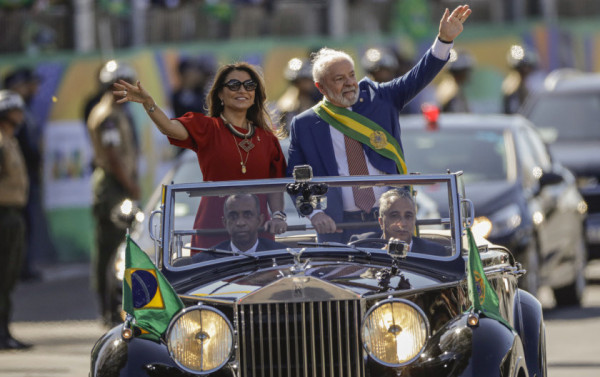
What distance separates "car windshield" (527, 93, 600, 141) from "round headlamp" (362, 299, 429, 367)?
9735 millimetres

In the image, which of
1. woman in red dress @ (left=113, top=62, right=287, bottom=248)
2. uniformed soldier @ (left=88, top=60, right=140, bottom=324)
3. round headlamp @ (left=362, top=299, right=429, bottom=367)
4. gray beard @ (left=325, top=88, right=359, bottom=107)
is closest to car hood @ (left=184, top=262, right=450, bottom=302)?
round headlamp @ (left=362, top=299, right=429, bottom=367)

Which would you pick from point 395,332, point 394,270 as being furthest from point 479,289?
point 395,332

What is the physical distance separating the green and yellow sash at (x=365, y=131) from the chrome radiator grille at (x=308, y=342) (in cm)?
170

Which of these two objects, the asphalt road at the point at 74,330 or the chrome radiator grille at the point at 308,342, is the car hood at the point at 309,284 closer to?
the chrome radiator grille at the point at 308,342

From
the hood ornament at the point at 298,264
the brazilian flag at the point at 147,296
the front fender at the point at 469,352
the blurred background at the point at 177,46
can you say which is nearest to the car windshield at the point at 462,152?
the blurred background at the point at 177,46

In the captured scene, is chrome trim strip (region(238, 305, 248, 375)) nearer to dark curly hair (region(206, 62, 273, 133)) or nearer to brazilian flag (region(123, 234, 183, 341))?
brazilian flag (region(123, 234, 183, 341))

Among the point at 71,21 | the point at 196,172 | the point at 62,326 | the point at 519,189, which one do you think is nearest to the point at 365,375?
the point at 196,172

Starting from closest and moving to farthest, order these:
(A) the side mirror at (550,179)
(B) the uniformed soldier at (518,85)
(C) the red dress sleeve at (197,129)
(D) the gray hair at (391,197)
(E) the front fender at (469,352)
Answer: (E) the front fender at (469,352) → (D) the gray hair at (391,197) → (C) the red dress sleeve at (197,129) → (A) the side mirror at (550,179) → (B) the uniformed soldier at (518,85)

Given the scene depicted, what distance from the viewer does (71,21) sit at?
20.6 m

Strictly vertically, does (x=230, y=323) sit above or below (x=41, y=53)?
below

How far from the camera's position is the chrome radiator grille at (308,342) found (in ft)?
20.4

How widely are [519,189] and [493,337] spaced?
604cm

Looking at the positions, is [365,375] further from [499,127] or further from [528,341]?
[499,127]

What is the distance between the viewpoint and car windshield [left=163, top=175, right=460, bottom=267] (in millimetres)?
6949
